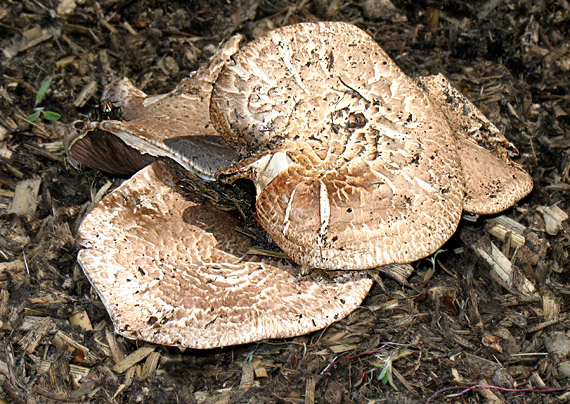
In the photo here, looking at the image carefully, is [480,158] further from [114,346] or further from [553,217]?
[114,346]

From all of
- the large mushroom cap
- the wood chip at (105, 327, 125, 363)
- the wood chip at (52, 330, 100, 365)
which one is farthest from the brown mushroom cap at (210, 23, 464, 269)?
the wood chip at (52, 330, 100, 365)

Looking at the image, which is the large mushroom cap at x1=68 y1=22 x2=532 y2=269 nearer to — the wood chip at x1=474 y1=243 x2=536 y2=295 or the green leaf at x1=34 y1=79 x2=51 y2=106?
the wood chip at x1=474 y1=243 x2=536 y2=295

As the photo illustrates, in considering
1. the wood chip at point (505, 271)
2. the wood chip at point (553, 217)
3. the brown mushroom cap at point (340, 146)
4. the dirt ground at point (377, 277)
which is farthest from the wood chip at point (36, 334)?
the wood chip at point (553, 217)

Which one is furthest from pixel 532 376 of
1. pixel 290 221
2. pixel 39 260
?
pixel 39 260

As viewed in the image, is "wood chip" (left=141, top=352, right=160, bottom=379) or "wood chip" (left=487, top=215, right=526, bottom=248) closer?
"wood chip" (left=141, top=352, right=160, bottom=379)

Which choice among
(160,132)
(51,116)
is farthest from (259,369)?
(51,116)
